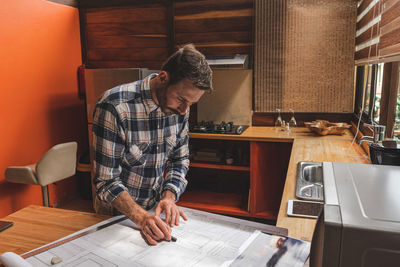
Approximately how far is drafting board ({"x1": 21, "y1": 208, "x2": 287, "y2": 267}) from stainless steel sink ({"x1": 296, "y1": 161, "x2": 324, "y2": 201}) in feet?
1.50

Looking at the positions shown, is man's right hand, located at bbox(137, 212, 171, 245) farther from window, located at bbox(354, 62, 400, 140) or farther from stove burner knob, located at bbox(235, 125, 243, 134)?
stove burner knob, located at bbox(235, 125, 243, 134)

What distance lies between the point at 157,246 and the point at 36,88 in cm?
313

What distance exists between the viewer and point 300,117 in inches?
143

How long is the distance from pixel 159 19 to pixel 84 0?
41.6 inches

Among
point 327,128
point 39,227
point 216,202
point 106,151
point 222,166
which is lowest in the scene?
point 216,202

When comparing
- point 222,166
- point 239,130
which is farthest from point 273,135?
point 222,166

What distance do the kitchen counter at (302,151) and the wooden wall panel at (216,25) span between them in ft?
3.23

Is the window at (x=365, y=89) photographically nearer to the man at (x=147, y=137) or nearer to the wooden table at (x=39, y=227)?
the man at (x=147, y=137)

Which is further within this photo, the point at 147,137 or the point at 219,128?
the point at 219,128

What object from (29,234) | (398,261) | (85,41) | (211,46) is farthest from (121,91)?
(85,41)

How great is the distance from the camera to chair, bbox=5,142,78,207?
3.00 meters

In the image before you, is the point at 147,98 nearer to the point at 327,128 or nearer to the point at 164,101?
the point at 164,101

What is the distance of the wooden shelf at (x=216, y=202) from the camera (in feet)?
11.3

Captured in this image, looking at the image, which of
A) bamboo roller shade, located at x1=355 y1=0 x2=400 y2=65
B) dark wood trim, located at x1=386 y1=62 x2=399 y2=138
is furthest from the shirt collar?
dark wood trim, located at x1=386 y1=62 x2=399 y2=138
